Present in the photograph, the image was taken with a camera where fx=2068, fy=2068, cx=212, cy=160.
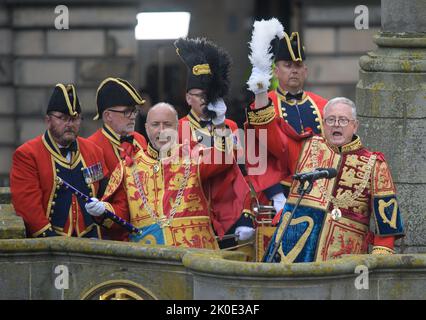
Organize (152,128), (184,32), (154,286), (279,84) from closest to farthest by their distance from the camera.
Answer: (154,286)
(152,128)
(279,84)
(184,32)

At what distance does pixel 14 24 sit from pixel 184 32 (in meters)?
1.86

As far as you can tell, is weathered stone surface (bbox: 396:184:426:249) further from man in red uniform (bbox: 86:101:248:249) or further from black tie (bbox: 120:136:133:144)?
black tie (bbox: 120:136:133:144)

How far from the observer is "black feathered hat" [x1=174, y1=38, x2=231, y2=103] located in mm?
12969

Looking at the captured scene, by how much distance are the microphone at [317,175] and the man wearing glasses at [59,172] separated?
1602 mm

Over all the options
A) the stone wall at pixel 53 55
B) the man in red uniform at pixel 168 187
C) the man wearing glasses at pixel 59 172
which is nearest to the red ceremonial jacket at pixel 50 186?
the man wearing glasses at pixel 59 172

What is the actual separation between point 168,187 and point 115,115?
1.35m

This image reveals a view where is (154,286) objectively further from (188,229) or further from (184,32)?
(184,32)

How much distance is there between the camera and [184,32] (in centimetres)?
2111

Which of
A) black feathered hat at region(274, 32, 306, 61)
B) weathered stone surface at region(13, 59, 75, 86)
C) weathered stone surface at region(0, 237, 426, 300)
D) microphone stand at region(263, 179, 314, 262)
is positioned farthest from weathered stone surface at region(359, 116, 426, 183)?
weathered stone surface at region(13, 59, 75, 86)

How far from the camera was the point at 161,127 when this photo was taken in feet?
41.5

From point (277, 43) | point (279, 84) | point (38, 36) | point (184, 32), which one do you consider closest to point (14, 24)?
point (38, 36)

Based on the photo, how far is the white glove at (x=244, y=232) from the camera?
12.7 metres

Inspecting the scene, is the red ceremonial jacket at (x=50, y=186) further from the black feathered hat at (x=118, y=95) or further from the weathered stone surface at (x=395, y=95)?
the weathered stone surface at (x=395, y=95)

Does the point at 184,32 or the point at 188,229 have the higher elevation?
the point at 184,32
